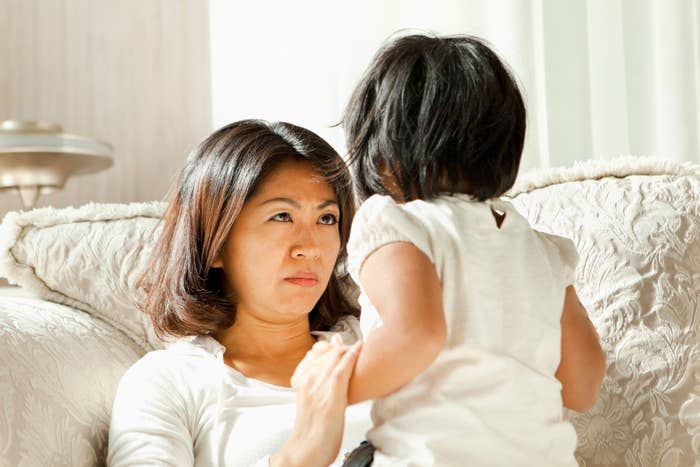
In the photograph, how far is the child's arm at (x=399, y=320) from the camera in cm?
93

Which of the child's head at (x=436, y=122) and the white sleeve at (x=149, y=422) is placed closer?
the child's head at (x=436, y=122)

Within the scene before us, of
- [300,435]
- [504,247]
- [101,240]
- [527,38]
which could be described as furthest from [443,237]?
[527,38]

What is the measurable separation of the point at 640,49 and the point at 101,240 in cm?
122

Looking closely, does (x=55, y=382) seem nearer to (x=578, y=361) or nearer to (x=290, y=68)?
(x=578, y=361)

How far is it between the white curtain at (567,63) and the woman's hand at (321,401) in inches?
37.3

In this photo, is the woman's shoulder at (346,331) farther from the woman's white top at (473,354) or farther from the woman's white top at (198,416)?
the woman's white top at (473,354)

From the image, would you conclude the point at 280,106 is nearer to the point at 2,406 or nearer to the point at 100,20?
the point at 100,20

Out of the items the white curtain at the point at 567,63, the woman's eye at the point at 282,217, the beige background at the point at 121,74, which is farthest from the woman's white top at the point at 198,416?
the beige background at the point at 121,74

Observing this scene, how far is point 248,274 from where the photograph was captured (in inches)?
62.0

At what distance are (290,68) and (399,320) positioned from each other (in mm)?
1638

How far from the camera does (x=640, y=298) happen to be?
4.68 ft

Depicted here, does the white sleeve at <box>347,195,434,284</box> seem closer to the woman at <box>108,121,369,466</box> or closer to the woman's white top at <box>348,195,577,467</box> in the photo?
the woman's white top at <box>348,195,577,467</box>

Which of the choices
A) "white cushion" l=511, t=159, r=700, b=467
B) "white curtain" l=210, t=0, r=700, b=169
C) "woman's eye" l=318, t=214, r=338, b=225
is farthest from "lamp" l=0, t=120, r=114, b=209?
"white cushion" l=511, t=159, r=700, b=467

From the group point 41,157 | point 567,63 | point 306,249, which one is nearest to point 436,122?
point 306,249
